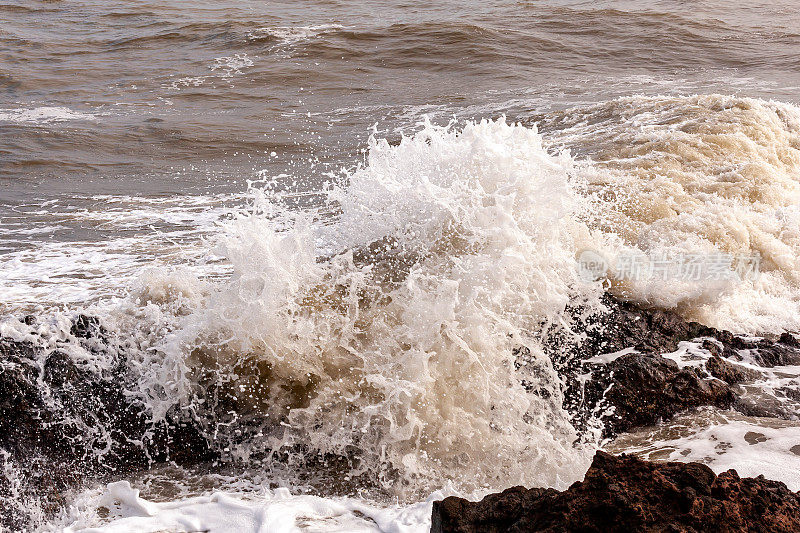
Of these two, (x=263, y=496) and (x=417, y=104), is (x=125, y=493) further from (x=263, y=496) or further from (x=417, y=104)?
(x=417, y=104)

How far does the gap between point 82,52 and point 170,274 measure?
1009 centimetres

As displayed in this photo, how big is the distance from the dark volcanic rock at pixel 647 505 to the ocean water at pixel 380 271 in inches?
26.7

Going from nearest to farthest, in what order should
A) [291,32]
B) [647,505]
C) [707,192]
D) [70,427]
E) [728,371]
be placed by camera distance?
[647,505] → [70,427] → [728,371] → [707,192] → [291,32]

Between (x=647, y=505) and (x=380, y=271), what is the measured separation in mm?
2288

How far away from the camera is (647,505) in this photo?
2.20m

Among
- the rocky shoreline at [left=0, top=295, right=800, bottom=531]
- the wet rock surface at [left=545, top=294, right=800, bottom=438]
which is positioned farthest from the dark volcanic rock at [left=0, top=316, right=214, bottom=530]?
the wet rock surface at [left=545, top=294, right=800, bottom=438]

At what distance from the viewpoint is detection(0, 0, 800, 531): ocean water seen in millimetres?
3400

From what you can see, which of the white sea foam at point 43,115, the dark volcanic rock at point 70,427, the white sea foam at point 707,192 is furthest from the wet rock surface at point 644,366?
the white sea foam at point 43,115

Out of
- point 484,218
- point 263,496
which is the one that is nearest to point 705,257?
point 484,218

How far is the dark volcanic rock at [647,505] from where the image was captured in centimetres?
219

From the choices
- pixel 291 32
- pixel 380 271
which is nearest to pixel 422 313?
pixel 380 271

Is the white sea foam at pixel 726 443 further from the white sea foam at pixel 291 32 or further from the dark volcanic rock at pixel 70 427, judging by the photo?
the white sea foam at pixel 291 32

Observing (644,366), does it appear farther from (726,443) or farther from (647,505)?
(647,505)

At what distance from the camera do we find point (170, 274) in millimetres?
4430
